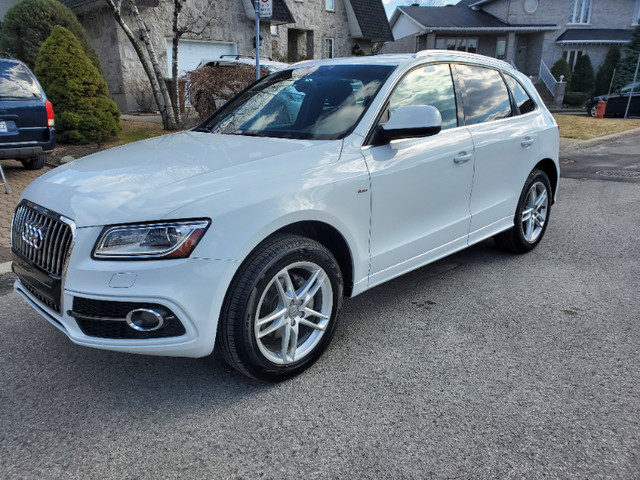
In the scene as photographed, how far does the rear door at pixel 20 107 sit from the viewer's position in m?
7.15

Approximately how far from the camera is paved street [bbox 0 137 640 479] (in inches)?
85.7

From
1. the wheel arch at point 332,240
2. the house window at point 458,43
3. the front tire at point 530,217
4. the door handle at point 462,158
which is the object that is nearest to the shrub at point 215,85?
the front tire at point 530,217

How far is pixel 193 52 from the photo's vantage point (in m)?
19.0

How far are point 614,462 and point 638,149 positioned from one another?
12976 mm

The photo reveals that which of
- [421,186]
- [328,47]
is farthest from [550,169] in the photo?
[328,47]

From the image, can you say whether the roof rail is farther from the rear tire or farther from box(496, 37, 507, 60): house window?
box(496, 37, 507, 60): house window

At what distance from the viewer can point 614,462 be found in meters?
2.15

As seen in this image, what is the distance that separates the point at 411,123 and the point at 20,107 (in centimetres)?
667

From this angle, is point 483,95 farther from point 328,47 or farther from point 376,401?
point 328,47

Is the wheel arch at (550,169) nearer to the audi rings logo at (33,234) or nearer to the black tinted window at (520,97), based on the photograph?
the black tinted window at (520,97)

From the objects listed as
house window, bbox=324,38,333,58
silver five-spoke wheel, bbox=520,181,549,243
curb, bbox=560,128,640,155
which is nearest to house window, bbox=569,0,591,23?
house window, bbox=324,38,333,58

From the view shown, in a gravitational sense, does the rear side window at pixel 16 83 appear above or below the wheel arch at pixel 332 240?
above

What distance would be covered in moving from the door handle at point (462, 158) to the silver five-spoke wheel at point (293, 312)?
147 cm

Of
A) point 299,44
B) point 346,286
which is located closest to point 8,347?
point 346,286
